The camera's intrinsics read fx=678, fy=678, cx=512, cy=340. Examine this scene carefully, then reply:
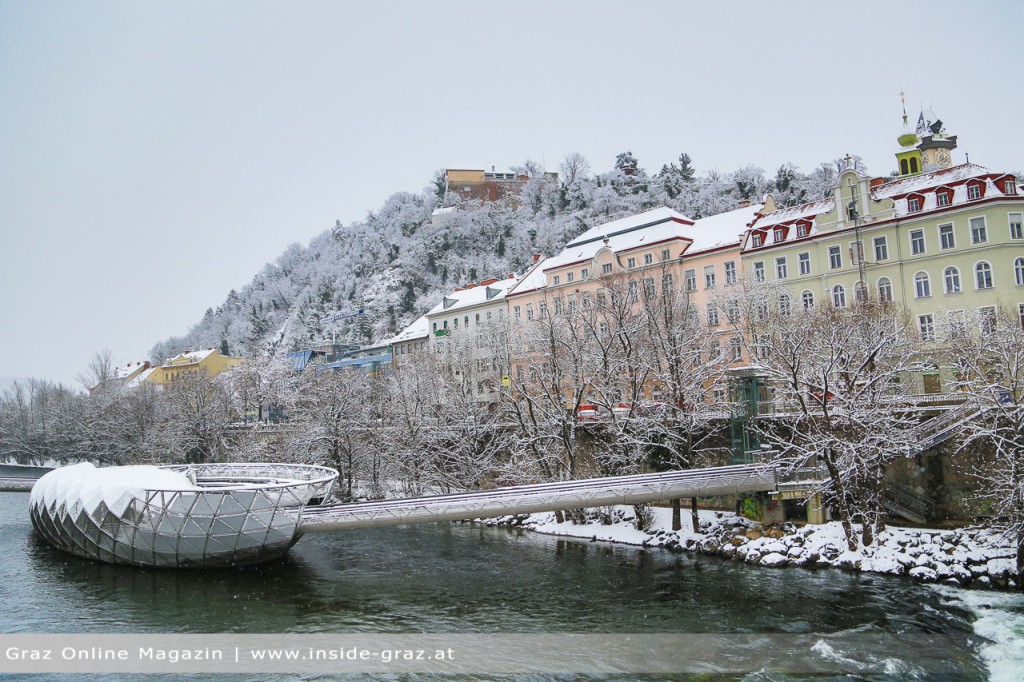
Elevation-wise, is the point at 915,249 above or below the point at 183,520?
above

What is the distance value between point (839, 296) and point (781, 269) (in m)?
4.22

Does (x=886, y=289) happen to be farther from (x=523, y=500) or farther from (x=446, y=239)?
(x=446, y=239)

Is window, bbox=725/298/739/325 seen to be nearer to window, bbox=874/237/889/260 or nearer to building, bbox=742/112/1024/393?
building, bbox=742/112/1024/393

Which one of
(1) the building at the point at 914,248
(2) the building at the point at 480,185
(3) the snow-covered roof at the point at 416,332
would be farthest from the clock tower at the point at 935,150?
(2) the building at the point at 480,185

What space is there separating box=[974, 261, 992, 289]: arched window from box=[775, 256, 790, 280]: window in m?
10.5

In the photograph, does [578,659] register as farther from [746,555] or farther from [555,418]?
[555,418]

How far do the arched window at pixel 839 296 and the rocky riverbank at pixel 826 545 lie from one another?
19252 mm

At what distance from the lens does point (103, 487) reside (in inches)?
1029

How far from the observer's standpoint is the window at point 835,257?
42438mm

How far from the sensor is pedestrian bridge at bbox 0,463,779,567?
24.2 meters

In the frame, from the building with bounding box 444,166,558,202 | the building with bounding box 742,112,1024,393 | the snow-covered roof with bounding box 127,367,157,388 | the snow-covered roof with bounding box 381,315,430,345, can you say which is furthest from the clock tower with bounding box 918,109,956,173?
the snow-covered roof with bounding box 127,367,157,388

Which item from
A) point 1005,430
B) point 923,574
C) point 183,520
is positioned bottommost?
point 923,574

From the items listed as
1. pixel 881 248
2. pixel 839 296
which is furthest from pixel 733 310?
pixel 881 248

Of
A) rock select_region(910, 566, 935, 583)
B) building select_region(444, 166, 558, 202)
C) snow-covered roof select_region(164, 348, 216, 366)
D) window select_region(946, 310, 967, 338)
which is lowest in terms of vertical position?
rock select_region(910, 566, 935, 583)
